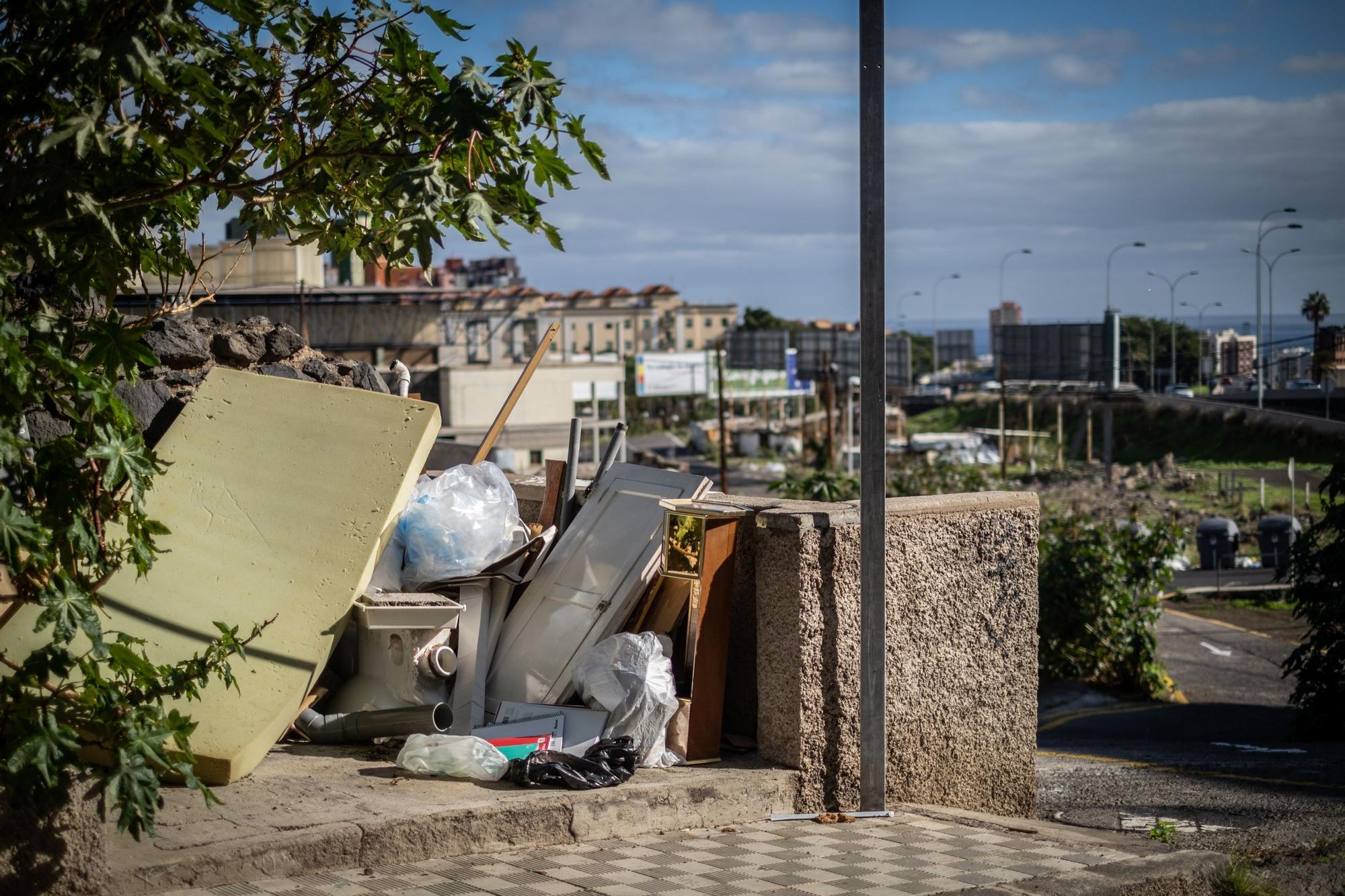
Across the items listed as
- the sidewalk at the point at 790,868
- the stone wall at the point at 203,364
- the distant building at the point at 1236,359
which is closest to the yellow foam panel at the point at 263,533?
the stone wall at the point at 203,364

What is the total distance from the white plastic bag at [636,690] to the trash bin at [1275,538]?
98.4ft

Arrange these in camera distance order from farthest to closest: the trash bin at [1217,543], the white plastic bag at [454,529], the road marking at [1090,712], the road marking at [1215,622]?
1. the trash bin at [1217,543]
2. the road marking at [1215,622]
3. the road marking at [1090,712]
4. the white plastic bag at [454,529]

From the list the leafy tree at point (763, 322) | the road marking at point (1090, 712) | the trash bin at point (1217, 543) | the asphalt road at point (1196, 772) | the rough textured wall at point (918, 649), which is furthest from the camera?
the leafy tree at point (763, 322)

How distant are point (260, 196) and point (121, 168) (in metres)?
0.85

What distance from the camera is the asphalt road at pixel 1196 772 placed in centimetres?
590

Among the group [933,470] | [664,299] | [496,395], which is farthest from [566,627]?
[664,299]

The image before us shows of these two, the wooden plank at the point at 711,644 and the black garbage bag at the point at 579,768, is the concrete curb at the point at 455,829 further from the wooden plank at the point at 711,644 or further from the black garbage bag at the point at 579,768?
the wooden plank at the point at 711,644

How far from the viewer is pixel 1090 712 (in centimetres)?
1527

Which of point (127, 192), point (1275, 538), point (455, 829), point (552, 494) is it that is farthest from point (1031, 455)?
point (127, 192)

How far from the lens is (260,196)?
13.4 feet

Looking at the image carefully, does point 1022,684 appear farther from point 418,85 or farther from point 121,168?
point 121,168

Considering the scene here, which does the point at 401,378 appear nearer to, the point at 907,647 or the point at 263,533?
the point at 263,533

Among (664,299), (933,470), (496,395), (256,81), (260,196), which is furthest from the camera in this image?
(664,299)

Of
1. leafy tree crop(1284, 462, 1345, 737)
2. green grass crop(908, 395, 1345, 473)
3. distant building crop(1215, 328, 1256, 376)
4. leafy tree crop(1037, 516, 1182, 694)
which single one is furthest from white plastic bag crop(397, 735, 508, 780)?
distant building crop(1215, 328, 1256, 376)
